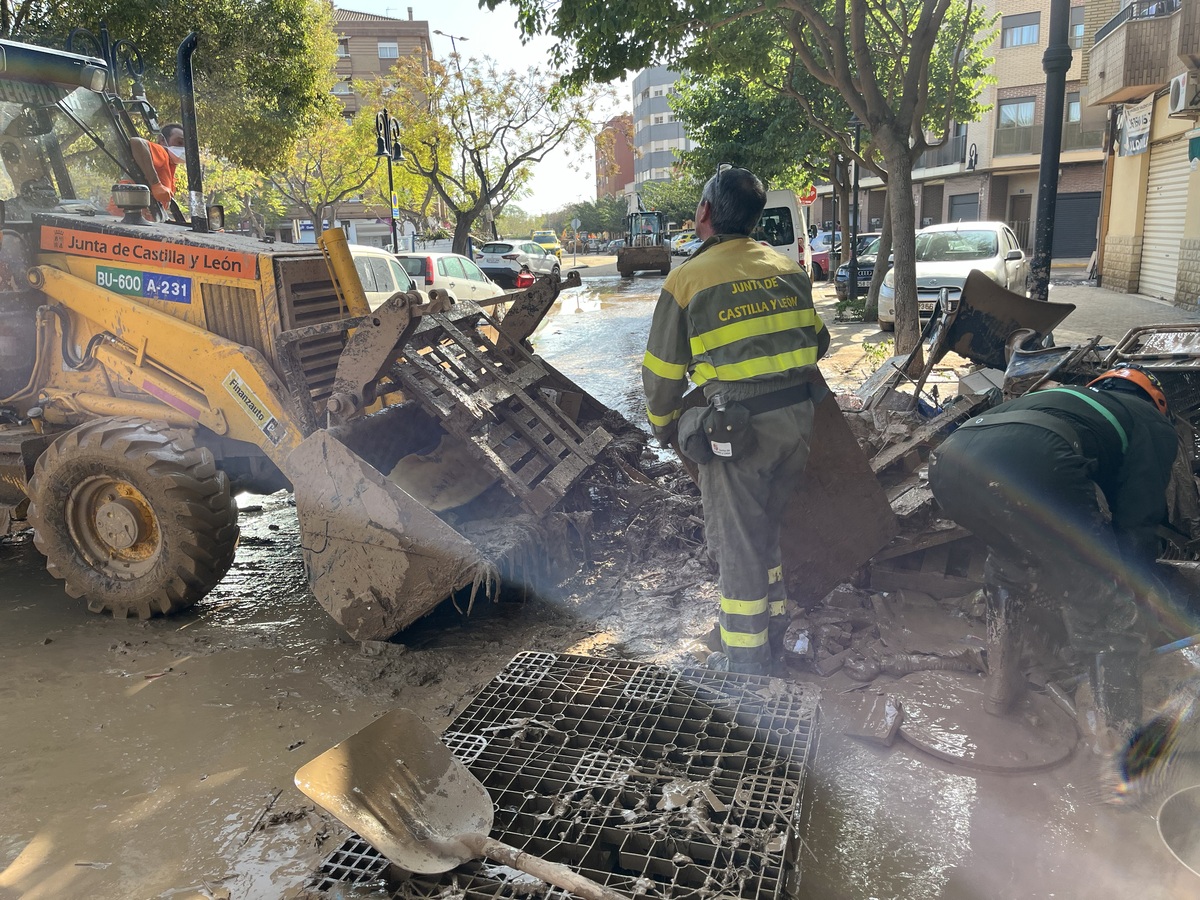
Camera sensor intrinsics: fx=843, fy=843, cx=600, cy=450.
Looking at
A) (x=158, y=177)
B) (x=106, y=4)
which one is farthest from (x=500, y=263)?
(x=158, y=177)

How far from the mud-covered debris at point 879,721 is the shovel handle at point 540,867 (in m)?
1.39

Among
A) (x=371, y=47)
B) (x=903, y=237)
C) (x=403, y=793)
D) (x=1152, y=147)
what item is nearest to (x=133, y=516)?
(x=403, y=793)

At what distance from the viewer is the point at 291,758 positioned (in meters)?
3.30

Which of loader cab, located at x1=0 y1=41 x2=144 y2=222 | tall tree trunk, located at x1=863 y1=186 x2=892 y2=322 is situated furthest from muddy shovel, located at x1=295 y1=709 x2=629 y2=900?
tall tree trunk, located at x1=863 y1=186 x2=892 y2=322

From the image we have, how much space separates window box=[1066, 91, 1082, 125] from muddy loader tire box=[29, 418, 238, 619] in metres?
Result: 35.4

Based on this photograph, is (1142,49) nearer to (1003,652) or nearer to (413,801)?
(1003,652)

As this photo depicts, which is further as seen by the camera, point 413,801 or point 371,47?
point 371,47

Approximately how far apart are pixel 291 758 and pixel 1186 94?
602 inches

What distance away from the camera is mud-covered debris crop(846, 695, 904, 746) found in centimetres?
325

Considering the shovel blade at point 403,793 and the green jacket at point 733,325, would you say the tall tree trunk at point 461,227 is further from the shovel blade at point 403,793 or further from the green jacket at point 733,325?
the shovel blade at point 403,793

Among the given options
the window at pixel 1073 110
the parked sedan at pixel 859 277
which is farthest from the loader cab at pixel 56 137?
the window at pixel 1073 110

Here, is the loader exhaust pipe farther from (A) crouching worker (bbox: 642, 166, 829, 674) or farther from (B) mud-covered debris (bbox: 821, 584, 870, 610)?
(B) mud-covered debris (bbox: 821, 584, 870, 610)

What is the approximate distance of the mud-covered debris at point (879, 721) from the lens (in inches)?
128

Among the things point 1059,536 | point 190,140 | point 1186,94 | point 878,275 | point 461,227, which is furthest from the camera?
point 461,227
